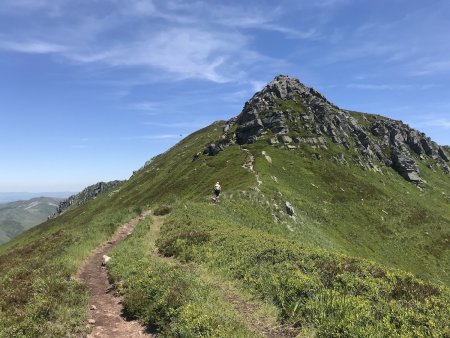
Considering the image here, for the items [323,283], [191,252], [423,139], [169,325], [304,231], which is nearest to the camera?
[169,325]

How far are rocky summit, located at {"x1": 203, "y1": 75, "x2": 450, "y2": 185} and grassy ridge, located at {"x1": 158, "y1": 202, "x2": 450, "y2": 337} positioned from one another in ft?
306

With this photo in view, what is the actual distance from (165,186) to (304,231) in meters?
73.2

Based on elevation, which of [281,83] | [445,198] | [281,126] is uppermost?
[281,83]

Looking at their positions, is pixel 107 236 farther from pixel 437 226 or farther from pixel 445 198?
pixel 445 198

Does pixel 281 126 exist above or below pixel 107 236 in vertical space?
above

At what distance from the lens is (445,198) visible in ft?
418

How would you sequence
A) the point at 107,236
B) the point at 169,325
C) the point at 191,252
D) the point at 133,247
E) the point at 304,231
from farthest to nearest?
the point at 304,231 → the point at 107,236 → the point at 133,247 → the point at 191,252 → the point at 169,325

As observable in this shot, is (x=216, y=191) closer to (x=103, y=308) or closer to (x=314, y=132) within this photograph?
(x=103, y=308)

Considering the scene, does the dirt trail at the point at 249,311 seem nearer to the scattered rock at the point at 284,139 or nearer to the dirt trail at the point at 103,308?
the dirt trail at the point at 103,308

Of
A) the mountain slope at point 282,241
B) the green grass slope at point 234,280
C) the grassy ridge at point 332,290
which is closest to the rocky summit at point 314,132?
the mountain slope at point 282,241

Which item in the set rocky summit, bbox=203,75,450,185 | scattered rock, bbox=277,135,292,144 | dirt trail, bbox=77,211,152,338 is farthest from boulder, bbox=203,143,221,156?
dirt trail, bbox=77,211,152,338

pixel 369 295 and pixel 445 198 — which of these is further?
pixel 445 198

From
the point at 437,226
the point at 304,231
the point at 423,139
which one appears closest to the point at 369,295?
→ the point at 304,231

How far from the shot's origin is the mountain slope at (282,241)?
14.1 m
